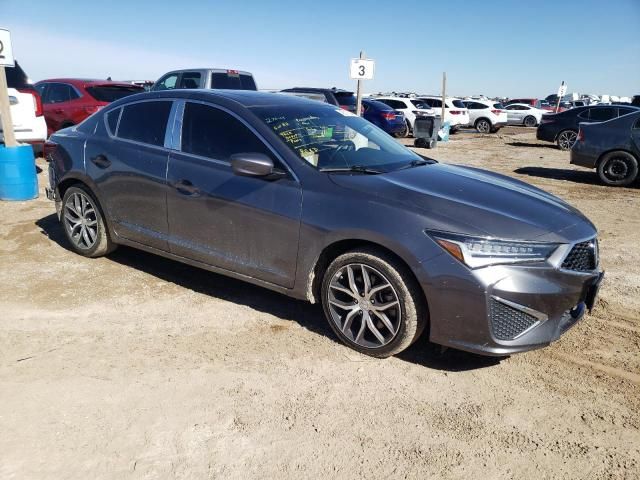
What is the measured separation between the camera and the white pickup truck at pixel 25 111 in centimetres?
828

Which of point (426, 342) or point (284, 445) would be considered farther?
point (426, 342)

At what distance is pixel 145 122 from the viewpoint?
14.6ft

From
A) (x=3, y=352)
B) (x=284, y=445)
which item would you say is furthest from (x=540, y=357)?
(x=3, y=352)

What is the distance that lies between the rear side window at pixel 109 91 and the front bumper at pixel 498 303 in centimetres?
951

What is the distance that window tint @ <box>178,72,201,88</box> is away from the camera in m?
11.7

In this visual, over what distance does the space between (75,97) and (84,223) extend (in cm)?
698

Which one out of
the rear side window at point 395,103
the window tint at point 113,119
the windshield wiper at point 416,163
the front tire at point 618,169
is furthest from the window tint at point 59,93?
the rear side window at point 395,103

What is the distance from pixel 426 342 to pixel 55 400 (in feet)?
7.44

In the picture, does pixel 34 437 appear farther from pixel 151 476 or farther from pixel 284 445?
pixel 284 445

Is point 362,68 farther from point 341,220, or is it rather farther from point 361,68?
point 341,220

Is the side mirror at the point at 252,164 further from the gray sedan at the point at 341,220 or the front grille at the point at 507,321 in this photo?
the front grille at the point at 507,321

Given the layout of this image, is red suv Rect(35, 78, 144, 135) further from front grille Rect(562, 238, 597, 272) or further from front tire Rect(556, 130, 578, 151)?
front tire Rect(556, 130, 578, 151)

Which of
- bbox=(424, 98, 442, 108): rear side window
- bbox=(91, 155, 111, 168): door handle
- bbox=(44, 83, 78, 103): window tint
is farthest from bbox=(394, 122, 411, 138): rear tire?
bbox=(91, 155, 111, 168): door handle

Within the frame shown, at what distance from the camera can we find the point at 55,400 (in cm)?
281
